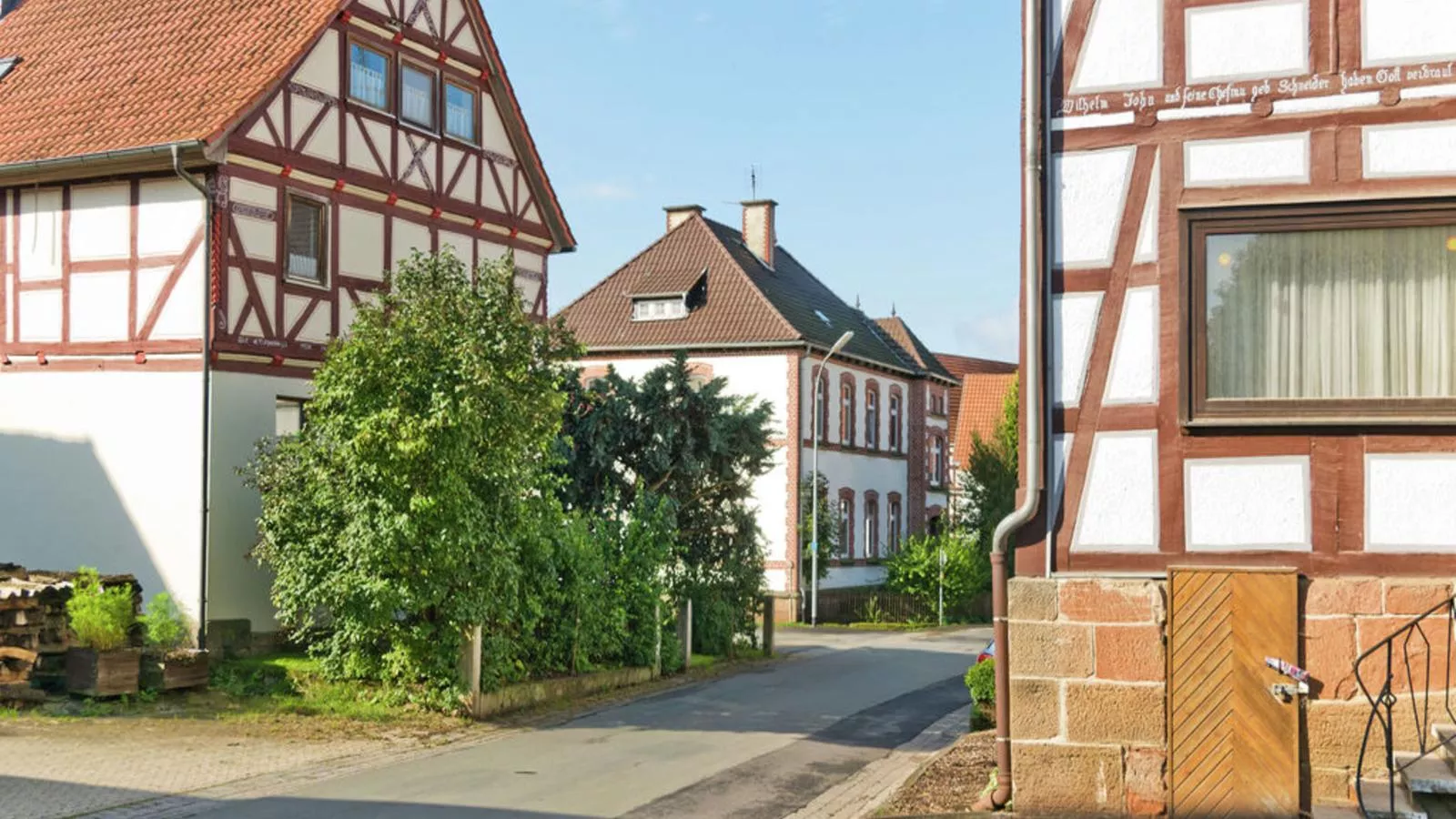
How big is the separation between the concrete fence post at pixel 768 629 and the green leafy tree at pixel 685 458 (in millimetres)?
1656

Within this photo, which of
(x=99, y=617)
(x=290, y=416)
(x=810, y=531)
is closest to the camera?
(x=99, y=617)

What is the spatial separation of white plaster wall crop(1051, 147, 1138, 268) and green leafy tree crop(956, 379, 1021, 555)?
34.7 m

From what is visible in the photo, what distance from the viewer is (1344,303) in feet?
30.3

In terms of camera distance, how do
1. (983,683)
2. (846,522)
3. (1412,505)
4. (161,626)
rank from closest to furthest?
(1412,505) < (983,683) < (161,626) < (846,522)

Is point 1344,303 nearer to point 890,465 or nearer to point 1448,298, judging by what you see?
point 1448,298

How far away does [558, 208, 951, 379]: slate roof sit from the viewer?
43375mm

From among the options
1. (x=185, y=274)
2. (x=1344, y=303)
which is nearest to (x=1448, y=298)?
(x=1344, y=303)

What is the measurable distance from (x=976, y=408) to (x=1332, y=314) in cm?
5429

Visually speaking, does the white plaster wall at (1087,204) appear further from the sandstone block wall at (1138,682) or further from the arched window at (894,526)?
the arched window at (894,526)

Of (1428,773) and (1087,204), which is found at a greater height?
(1087,204)

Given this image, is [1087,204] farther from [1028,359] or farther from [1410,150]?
[1410,150]

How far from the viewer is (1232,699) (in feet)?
29.2

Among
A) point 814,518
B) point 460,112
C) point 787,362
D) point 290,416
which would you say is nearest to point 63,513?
point 290,416

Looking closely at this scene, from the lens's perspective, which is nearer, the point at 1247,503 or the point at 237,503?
the point at 1247,503
